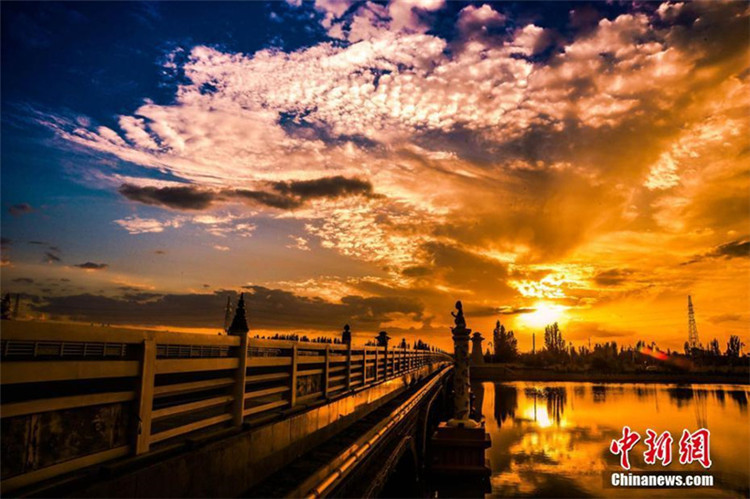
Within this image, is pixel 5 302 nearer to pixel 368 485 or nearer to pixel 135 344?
pixel 135 344

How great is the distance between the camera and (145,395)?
4.59 meters

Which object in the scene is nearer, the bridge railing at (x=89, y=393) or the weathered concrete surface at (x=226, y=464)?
the bridge railing at (x=89, y=393)

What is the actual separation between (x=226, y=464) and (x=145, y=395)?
1.44 metres

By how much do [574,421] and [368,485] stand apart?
4271 centimetres

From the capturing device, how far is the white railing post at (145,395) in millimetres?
4531

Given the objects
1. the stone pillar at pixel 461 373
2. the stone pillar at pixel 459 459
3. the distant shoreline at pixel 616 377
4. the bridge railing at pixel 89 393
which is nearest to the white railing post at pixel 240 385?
the bridge railing at pixel 89 393

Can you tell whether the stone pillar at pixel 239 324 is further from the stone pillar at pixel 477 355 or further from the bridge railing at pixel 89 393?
the stone pillar at pixel 477 355

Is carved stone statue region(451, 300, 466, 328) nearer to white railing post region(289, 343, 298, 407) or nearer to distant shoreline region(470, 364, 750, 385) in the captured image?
white railing post region(289, 343, 298, 407)

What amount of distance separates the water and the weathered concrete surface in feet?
49.6

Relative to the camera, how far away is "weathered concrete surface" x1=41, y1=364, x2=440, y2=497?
3.94 metres

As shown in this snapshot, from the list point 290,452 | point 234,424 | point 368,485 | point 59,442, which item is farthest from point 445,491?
point 59,442

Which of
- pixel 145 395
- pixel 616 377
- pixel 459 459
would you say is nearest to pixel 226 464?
pixel 145 395

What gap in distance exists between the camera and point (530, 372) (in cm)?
14100

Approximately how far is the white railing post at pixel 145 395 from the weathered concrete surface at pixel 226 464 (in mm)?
306
